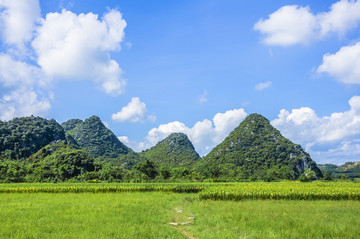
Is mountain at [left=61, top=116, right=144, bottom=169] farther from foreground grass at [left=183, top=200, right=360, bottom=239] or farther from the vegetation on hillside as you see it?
foreground grass at [left=183, top=200, right=360, bottom=239]

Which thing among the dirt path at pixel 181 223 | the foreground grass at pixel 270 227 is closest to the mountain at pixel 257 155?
the dirt path at pixel 181 223

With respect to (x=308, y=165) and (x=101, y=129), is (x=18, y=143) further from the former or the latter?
(x=308, y=165)

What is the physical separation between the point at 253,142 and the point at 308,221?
125151 mm

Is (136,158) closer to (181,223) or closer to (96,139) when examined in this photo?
(96,139)

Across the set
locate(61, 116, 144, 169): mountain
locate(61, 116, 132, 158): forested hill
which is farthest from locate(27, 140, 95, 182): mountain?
locate(61, 116, 132, 158): forested hill

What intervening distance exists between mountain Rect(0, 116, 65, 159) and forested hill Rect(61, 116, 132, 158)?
28.0 metres

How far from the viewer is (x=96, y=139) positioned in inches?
6978

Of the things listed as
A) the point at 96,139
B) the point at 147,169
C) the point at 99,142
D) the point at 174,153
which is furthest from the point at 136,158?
the point at 147,169

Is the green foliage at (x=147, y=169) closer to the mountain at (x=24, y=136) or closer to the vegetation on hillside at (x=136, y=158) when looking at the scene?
the vegetation on hillside at (x=136, y=158)

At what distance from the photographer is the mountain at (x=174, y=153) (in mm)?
163125

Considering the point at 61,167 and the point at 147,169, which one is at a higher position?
the point at 61,167

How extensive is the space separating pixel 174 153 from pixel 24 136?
92.7 metres

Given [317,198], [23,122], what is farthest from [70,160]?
[317,198]

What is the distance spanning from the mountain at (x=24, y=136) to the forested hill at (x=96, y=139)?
91.9 ft
